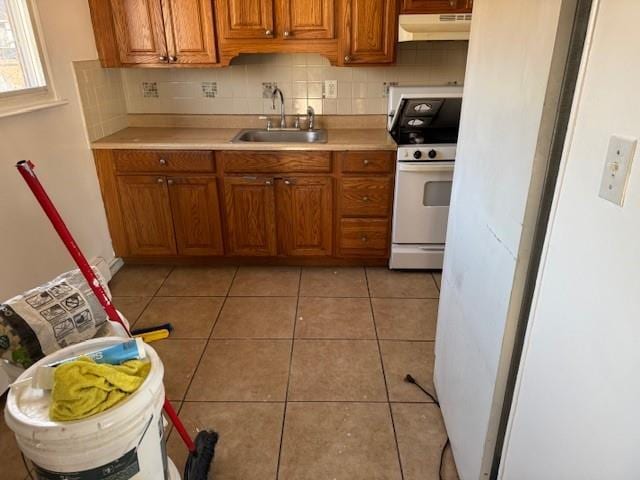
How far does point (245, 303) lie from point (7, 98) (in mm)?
1583

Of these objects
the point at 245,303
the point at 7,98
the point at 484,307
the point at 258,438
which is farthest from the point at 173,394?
the point at 7,98

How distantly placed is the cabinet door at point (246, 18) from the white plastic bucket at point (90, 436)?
2.30 meters

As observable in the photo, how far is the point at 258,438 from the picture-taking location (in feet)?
5.73

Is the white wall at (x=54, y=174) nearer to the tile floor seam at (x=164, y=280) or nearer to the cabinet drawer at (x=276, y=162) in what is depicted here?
the tile floor seam at (x=164, y=280)

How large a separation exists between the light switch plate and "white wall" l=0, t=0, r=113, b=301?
2.28m

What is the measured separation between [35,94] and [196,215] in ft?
3.60

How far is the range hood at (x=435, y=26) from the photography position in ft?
8.52

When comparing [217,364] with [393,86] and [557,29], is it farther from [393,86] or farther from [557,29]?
[393,86]

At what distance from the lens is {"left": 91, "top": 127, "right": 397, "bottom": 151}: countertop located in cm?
274

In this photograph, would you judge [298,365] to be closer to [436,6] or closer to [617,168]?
[617,168]

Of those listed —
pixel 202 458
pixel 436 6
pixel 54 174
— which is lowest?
pixel 202 458

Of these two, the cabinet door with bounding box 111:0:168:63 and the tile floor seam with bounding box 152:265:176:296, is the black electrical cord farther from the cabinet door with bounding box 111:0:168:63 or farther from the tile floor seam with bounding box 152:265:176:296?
the cabinet door with bounding box 111:0:168:63

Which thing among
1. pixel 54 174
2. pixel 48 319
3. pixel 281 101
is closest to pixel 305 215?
pixel 281 101

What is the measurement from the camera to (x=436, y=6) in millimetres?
2609
